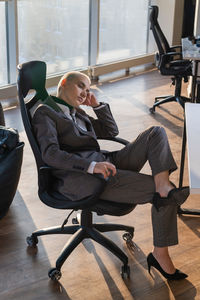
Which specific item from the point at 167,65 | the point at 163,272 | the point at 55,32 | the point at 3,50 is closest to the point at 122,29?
the point at 55,32

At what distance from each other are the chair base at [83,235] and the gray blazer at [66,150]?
0.32 meters

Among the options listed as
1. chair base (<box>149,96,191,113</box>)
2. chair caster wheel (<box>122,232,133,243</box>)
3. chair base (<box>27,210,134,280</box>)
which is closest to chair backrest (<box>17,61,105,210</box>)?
chair base (<box>27,210,134,280</box>)

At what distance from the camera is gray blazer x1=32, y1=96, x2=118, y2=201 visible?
114 inches

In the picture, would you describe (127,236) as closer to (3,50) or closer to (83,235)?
(83,235)

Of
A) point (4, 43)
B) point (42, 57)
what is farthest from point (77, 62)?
point (4, 43)

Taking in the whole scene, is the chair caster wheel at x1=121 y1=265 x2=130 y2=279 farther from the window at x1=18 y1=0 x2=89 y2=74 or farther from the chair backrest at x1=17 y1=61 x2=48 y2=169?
the window at x1=18 y1=0 x2=89 y2=74

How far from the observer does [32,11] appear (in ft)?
21.7

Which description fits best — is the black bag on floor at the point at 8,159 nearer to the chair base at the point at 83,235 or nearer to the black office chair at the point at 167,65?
the chair base at the point at 83,235

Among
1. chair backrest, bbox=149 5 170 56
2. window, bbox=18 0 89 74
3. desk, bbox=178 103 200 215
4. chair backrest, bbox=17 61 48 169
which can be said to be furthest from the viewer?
window, bbox=18 0 89 74

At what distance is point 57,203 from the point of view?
9.84 feet

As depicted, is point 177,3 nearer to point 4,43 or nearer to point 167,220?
point 4,43

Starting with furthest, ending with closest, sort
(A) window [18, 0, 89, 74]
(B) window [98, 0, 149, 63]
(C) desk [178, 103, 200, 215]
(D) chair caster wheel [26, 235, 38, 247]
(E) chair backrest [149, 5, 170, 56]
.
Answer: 1. (B) window [98, 0, 149, 63]
2. (A) window [18, 0, 89, 74]
3. (E) chair backrest [149, 5, 170, 56]
4. (D) chair caster wheel [26, 235, 38, 247]
5. (C) desk [178, 103, 200, 215]

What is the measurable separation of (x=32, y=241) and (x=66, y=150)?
0.65 meters

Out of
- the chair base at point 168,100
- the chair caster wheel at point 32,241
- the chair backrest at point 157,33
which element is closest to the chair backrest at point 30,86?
the chair caster wheel at point 32,241
